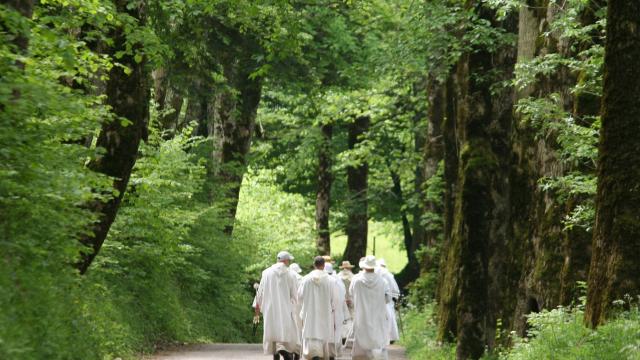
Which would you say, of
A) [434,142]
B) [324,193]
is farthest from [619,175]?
[324,193]

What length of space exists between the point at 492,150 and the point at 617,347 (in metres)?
8.95

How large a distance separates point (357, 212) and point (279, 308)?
25.0m

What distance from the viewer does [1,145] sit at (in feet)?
32.6

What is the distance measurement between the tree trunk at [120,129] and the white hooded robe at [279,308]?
4859 millimetres

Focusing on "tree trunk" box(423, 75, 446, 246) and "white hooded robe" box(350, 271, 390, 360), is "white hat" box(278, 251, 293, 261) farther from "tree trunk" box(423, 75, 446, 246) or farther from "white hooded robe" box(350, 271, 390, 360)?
"tree trunk" box(423, 75, 446, 246)

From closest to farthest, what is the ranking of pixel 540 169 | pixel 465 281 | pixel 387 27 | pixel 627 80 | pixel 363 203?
pixel 627 80 → pixel 540 169 → pixel 465 281 → pixel 387 27 → pixel 363 203

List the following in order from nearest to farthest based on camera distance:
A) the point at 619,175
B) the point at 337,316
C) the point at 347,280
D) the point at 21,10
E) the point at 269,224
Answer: the point at 21,10 → the point at 619,175 → the point at 337,316 → the point at 347,280 → the point at 269,224

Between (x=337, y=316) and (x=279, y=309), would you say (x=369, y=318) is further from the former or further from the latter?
(x=279, y=309)

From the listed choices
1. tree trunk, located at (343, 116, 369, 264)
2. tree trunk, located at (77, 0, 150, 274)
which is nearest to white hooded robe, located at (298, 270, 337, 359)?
tree trunk, located at (77, 0, 150, 274)

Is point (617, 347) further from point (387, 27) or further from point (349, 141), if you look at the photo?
point (349, 141)

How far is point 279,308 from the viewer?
66.5 ft

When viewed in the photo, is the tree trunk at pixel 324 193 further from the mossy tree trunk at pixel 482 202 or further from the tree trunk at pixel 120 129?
the tree trunk at pixel 120 129

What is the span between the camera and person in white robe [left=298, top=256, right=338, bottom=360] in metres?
19.8

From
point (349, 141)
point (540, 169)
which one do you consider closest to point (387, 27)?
point (349, 141)
